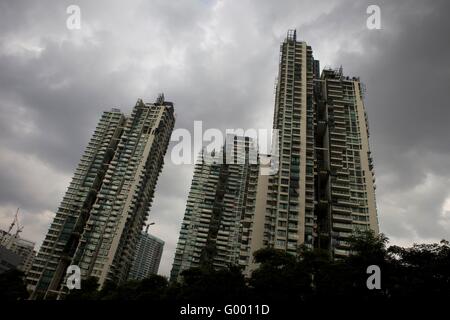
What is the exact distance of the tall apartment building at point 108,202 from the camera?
76.6 m

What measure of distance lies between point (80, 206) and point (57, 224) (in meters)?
6.61

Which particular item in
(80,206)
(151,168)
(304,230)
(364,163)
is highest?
(151,168)

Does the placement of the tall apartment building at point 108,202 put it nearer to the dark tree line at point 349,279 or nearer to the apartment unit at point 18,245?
the dark tree line at point 349,279

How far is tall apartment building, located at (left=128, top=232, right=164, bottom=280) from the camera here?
485ft

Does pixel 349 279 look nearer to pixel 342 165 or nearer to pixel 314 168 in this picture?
pixel 314 168

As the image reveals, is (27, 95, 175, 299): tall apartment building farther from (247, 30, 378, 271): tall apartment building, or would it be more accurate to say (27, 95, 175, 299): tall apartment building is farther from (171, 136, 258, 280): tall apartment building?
(247, 30, 378, 271): tall apartment building

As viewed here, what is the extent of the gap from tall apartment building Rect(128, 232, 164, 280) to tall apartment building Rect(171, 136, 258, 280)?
211ft

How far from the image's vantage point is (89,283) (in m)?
59.4

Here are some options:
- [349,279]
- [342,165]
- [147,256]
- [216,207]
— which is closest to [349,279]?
[349,279]

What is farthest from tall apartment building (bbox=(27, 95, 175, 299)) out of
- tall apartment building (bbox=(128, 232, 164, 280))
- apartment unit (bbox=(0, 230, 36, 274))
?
apartment unit (bbox=(0, 230, 36, 274))

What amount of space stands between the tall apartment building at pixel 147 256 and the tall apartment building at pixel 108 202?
64064mm

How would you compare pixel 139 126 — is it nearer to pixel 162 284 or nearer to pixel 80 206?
pixel 80 206

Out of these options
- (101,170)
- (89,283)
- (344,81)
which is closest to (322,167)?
(344,81)

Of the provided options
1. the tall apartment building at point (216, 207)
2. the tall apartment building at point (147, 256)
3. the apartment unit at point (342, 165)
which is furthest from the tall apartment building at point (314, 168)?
the tall apartment building at point (147, 256)
